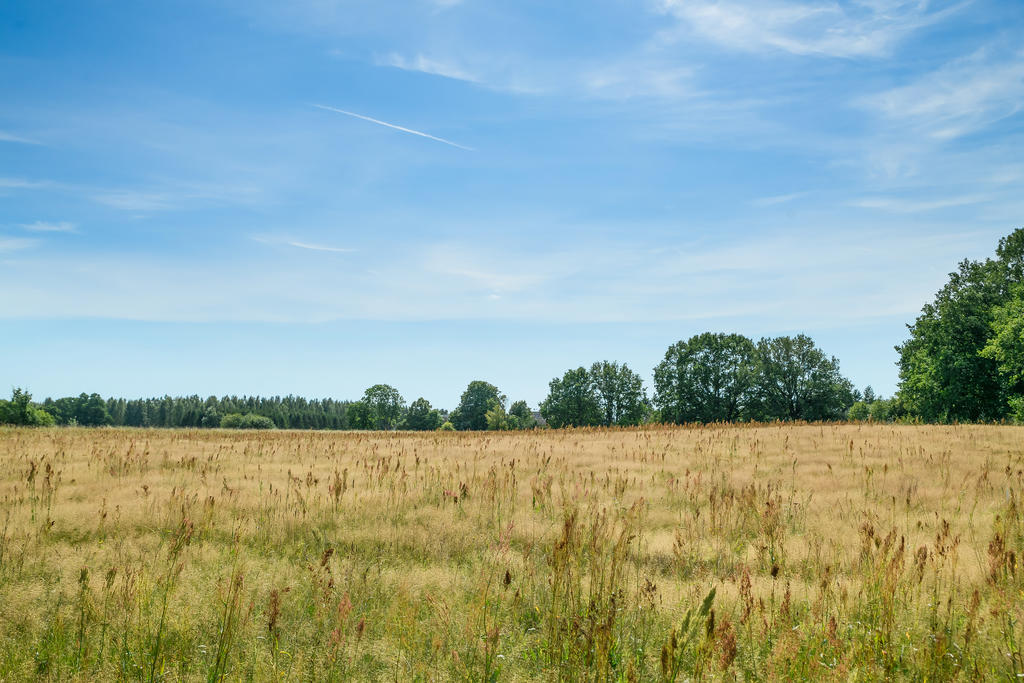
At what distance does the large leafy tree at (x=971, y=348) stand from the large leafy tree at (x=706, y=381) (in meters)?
24.0

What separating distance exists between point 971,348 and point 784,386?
89.8ft

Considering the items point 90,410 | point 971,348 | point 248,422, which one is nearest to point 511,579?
point 971,348

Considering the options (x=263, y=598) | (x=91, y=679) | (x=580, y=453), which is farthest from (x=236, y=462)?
(x=91, y=679)

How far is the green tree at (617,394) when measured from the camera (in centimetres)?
7750

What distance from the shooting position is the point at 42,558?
5930mm

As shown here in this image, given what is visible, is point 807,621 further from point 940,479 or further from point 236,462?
point 236,462

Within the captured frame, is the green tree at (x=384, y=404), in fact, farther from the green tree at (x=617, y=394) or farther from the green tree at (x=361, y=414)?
the green tree at (x=617, y=394)

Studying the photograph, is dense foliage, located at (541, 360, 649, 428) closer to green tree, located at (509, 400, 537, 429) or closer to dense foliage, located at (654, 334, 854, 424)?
dense foliage, located at (654, 334, 854, 424)

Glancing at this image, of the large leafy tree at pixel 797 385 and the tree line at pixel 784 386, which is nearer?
the tree line at pixel 784 386

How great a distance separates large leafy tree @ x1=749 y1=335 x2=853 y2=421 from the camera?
62.2 meters

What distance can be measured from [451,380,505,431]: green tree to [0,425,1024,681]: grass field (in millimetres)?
90683

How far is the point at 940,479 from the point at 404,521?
1000cm

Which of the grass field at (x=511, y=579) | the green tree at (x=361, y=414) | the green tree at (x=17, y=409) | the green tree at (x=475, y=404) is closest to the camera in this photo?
the grass field at (x=511, y=579)

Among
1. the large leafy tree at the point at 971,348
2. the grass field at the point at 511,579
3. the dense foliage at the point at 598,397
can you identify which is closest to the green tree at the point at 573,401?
the dense foliage at the point at 598,397
